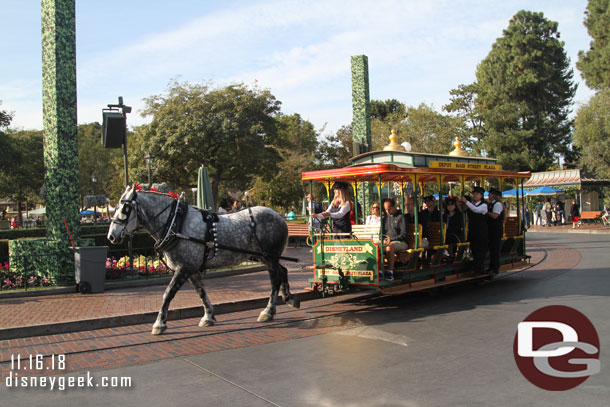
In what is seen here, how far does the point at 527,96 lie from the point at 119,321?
164ft

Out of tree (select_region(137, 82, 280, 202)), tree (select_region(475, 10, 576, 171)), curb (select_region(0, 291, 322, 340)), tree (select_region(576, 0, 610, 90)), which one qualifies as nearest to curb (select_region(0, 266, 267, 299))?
curb (select_region(0, 291, 322, 340))

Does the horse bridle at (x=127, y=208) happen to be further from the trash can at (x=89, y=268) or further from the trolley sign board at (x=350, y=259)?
the trash can at (x=89, y=268)

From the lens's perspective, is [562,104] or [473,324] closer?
[473,324]

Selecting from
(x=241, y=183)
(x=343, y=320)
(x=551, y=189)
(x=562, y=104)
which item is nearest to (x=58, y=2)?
(x=343, y=320)

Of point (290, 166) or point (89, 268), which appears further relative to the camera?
point (290, 166)

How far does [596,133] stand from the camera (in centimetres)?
4006

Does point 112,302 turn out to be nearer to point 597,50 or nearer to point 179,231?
point 179,231

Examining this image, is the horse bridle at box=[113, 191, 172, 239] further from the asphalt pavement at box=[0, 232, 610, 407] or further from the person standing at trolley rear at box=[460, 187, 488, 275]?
the person standing at trolley rear at box=[460, 187, 488, 275]

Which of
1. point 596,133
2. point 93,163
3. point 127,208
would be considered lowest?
point 127,208

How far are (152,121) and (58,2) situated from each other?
22529 mm

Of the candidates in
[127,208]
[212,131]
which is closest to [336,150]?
[212,131]

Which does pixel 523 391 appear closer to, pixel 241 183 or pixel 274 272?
pixel 274 272

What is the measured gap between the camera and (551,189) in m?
35.6

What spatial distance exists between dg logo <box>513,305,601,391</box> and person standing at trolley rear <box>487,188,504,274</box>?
3.06 m
